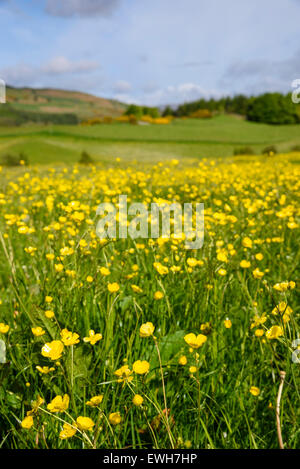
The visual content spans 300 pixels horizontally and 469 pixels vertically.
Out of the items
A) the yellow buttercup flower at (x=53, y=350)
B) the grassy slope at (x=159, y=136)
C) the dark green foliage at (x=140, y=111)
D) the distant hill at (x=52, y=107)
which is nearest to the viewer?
the yellow buttercup flower at (x=53, y=350)

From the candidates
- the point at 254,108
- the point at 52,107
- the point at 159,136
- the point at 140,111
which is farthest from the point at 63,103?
the point at 254,108

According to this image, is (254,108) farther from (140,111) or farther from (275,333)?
(275,333)

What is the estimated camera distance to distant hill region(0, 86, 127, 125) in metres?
36.2

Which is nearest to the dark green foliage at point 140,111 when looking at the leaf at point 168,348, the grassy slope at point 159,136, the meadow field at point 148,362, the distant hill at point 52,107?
the distant hill at point 52,107

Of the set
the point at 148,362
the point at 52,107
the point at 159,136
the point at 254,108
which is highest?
the point at 254,108

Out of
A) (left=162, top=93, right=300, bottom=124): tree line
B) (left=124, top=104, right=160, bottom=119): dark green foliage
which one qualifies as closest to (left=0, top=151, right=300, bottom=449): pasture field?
(left=124, top=104, right=160, bottom=119): dark green foliage

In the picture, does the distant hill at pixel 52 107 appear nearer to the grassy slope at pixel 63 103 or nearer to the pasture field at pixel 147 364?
the grassy slope at pixel 63 103

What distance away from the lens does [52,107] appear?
1606 inches

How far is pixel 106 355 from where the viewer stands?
5.22 ft

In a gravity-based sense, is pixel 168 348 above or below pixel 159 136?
below

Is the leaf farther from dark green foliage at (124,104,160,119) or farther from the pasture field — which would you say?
dark green foliage at (124,104,160,119)

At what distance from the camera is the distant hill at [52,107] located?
36188mm
